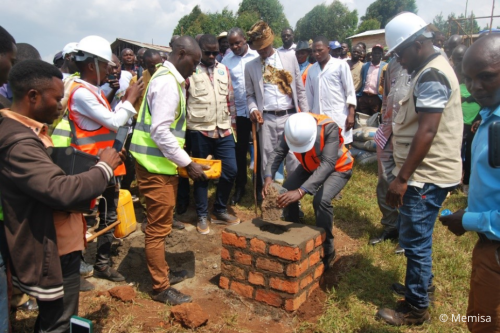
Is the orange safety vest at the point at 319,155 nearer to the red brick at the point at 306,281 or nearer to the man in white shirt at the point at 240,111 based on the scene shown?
the red brick at the point at 306,281

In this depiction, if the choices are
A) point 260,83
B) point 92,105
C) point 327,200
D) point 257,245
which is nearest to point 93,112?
point 92,105

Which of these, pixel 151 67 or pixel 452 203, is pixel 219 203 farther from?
pixel 452 203

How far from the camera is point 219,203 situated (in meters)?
5.12

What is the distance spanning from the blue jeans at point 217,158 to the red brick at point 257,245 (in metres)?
1.58

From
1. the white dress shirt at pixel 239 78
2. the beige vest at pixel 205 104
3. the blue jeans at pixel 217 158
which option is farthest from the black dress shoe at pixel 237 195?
the beige vest at pixel 205 104

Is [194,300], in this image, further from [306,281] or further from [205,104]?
[205,104]

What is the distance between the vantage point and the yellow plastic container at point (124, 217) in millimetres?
4227

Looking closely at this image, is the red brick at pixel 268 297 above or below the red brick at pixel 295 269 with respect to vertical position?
below

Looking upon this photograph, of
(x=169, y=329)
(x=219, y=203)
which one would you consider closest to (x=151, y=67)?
(x=219, y=203)

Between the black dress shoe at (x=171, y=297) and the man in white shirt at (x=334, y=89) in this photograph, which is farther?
the man in white shirt at (x=334, y=89)

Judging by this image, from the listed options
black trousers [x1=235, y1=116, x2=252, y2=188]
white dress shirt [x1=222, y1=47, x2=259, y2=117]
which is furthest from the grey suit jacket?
black trousers [x1=235, y1=116, x2=252, y2=188]

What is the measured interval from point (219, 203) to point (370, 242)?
6.40 feet

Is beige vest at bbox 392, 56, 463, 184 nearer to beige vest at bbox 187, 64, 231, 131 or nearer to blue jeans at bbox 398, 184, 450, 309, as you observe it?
→ blue jeans at bbox 398, 184, 450, 309

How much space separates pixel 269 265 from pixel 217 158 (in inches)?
80.7
